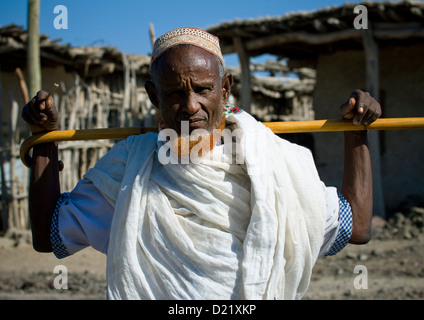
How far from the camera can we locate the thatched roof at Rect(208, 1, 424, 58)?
23.3 ft

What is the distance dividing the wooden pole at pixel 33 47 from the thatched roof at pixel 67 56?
1317mm

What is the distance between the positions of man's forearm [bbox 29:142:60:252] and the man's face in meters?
0.56

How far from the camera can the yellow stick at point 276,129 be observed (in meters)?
1.89

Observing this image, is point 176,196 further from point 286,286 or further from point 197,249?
point 286,286

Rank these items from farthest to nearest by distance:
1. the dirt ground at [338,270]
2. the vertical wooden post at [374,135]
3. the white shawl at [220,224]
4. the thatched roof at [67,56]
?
1. the thatched roof at [67,56]
2. the vertical wooden post at [374,135]
3. the dirt ground at [338,270]
4. the white shawl at [220,224]

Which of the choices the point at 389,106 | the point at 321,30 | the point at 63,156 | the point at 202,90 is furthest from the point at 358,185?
the point at 389,106

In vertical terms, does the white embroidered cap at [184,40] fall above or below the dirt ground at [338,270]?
above

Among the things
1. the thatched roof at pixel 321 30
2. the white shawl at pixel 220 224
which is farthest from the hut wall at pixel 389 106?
the white shawl at pixel 220 224

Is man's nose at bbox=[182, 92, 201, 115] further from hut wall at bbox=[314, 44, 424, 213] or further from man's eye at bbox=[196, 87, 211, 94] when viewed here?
hut wall at bbox=[314, 44, 424, 213]

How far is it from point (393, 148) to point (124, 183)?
7.54 m

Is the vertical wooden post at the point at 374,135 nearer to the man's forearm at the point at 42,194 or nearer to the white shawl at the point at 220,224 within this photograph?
the white shawl at the point at 220,224

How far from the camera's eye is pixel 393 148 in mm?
8266

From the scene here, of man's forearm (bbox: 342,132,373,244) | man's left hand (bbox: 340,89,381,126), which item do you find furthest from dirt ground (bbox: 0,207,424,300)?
man's left hand (bbox: 340,89,381,126)

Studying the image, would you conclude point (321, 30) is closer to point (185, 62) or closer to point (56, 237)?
point (185, 62)
